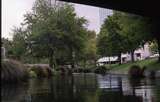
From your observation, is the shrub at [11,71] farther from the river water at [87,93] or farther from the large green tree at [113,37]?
the large green tree at [113,37]

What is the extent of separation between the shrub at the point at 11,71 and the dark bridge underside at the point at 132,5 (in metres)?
6.28

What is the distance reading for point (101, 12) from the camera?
171m

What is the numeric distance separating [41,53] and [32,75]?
83.0 feet

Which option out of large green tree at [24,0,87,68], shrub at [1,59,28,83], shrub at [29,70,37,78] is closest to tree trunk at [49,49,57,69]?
large green tree at [24,0,87,68]

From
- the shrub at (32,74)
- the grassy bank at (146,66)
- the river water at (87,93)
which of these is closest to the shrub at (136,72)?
the grassy bank at (146,66)

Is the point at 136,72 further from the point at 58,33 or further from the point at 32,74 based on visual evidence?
the point at 58,33

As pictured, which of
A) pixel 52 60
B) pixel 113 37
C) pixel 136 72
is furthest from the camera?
pixel 52 60

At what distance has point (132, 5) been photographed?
3734 centimetres

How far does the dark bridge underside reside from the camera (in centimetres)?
3522

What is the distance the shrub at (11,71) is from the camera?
102 ft

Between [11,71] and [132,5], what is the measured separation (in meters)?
12.0

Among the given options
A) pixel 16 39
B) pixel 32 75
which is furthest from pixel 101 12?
pixel 32 75

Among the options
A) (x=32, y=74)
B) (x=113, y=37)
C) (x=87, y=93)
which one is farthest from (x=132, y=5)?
(x=113, y=37)

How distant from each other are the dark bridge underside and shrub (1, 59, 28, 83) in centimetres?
628
